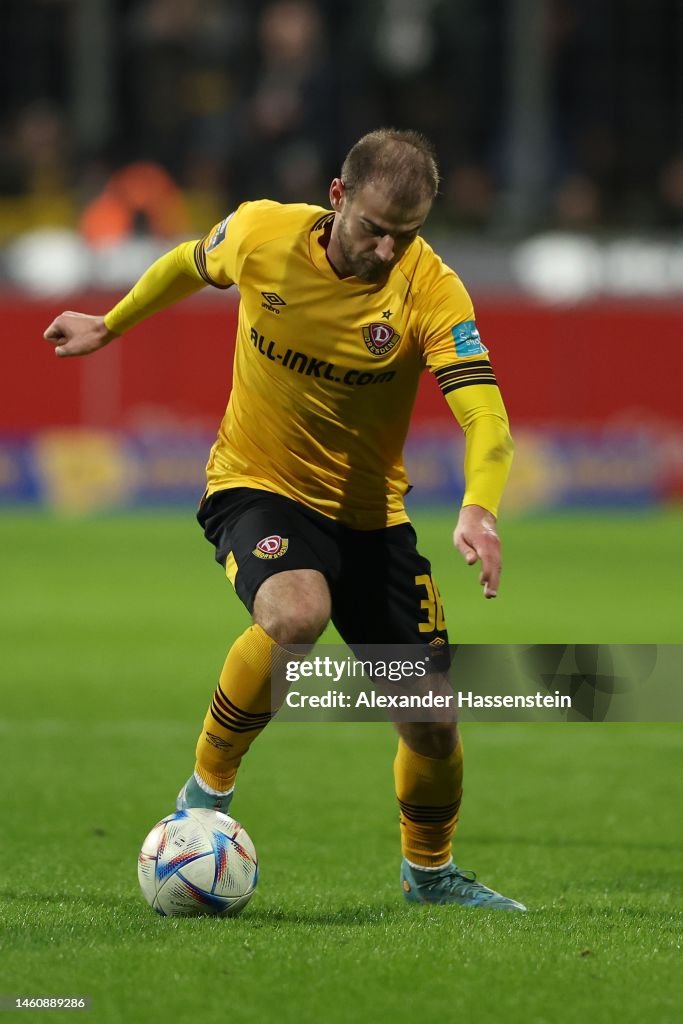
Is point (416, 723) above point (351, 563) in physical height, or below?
below

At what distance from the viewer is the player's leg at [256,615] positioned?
4410mm

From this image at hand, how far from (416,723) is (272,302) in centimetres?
122

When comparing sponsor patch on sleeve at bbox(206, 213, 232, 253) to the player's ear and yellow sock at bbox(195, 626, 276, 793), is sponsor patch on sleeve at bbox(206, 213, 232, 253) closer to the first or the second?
the player's ear

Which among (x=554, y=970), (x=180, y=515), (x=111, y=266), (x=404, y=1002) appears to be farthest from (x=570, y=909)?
(x=111, y=266)

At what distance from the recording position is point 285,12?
18.8 m

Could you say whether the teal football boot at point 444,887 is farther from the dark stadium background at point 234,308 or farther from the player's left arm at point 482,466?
the dark stadium background at point 234,308

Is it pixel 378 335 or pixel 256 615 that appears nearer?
pixel 256 615

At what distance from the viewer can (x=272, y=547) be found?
459cm

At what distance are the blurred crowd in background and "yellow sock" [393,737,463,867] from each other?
13.6 meters

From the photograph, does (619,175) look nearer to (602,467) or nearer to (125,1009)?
(602,467)

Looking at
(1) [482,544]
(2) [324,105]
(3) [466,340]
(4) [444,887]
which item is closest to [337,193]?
(3) [466,340]
